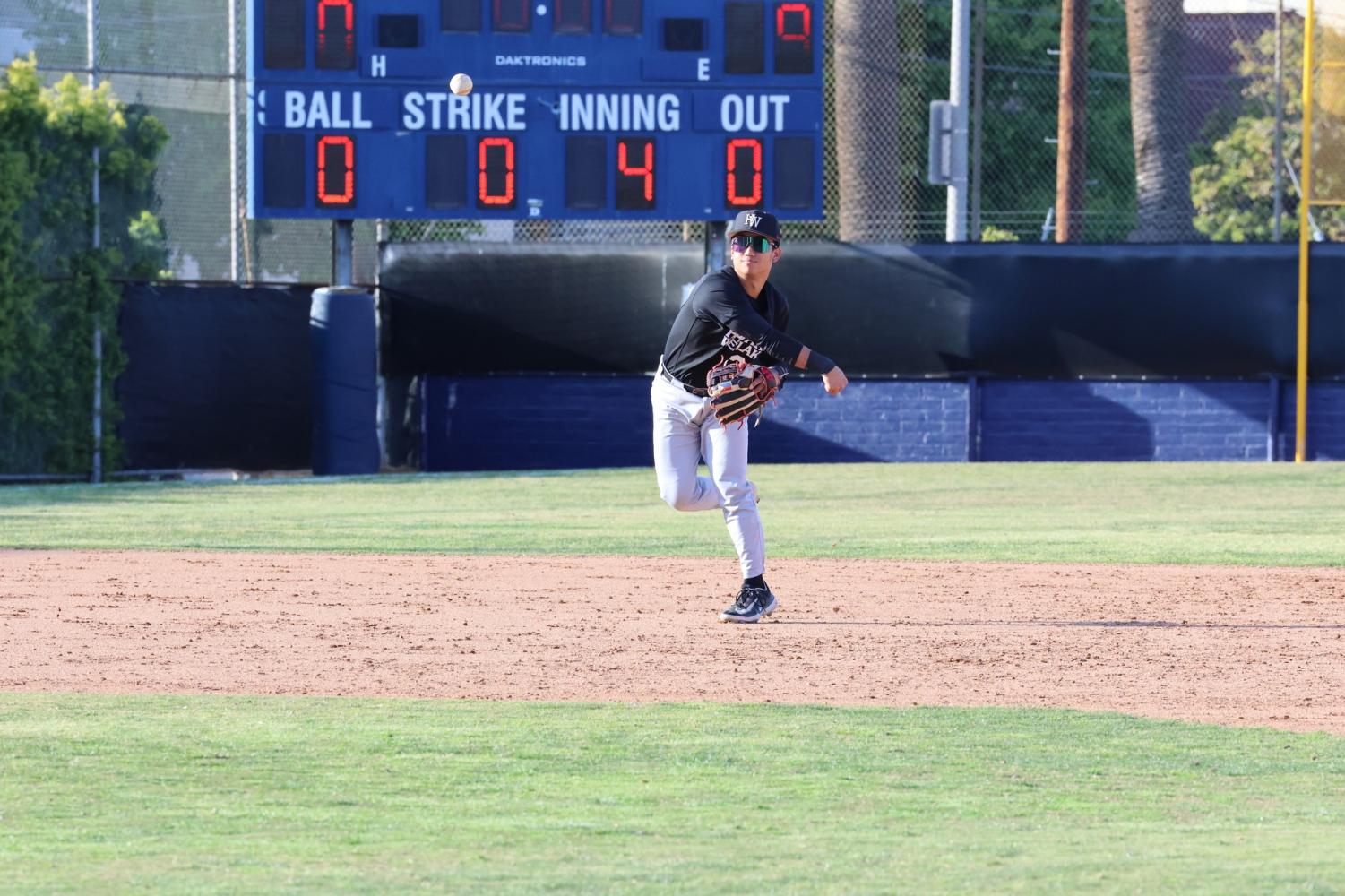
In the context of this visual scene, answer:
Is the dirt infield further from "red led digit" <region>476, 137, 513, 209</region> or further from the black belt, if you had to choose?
"red led digit" <region>476, 137, 513, 209</region>

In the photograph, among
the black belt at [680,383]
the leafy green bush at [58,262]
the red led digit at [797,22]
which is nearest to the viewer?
the black belt at [680,383]

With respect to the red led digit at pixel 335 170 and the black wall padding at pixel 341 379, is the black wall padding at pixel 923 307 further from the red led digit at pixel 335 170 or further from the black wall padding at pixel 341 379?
the red led digit at pixel 335 170

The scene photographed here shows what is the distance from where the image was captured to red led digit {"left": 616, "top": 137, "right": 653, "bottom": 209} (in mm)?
19328

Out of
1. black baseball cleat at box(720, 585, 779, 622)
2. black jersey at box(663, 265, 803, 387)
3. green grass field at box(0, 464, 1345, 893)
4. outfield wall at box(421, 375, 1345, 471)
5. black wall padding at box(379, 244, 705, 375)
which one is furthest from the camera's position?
black wall padding at box(379, 244, 705, 375)

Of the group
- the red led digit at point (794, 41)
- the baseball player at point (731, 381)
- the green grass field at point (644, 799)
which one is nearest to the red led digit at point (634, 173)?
the red led digit at point (794, 41)

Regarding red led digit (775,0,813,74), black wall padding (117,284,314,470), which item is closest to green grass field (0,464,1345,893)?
red led digit (775,0,813,74)

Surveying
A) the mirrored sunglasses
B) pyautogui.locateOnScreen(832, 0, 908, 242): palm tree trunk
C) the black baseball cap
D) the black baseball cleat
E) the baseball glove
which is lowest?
the black baseball cleat

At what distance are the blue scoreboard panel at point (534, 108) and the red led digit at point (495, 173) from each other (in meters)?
0.02

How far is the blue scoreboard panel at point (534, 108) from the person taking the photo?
19.0m

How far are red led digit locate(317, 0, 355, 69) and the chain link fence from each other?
2.97 meters

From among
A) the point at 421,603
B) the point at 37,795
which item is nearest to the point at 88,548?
the point at 421,603

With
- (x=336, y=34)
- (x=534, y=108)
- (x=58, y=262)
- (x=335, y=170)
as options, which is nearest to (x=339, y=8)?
(x=336, y=34)

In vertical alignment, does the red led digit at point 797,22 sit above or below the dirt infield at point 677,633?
above

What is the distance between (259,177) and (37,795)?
48.2 feet
